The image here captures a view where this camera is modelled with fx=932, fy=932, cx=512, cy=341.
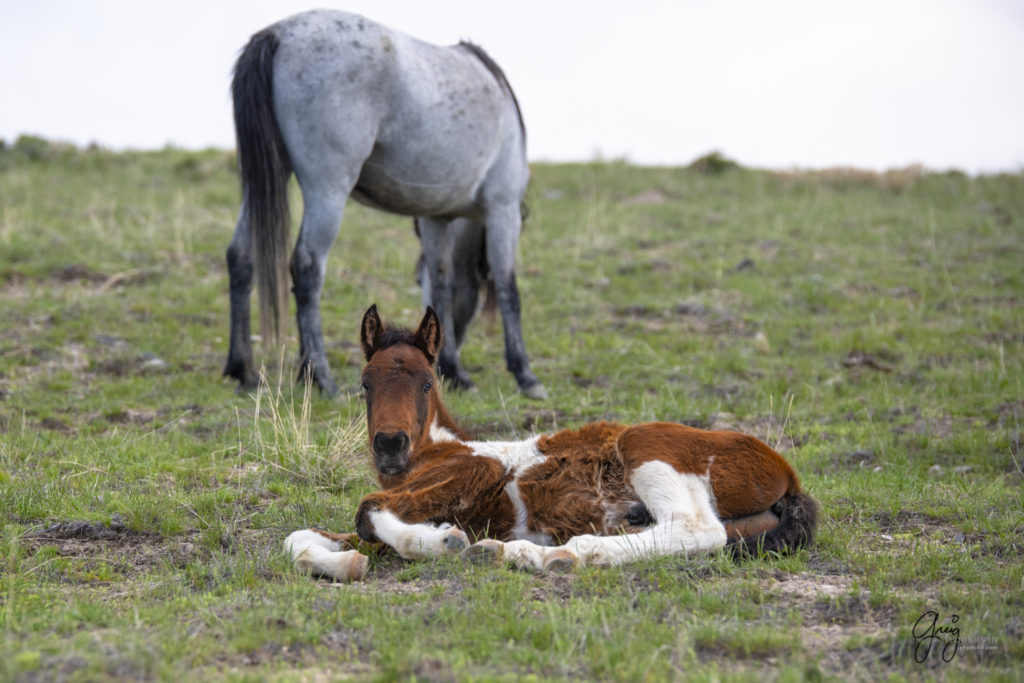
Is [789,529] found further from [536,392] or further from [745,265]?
[745,265]

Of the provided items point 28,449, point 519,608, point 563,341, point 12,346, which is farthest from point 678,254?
point 519,608

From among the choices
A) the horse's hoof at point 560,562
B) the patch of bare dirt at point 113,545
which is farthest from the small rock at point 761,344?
the patch of bare dirt at point 113,545

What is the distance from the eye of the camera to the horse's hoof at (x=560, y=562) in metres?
3.94

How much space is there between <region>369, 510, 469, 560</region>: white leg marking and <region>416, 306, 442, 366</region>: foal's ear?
3.46 ft

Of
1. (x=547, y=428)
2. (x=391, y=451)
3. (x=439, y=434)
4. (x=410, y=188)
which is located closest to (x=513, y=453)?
(x=439, y=434)

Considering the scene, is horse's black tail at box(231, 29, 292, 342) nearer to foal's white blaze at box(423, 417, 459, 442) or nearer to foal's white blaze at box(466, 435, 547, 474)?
foal's white blaze at box(423, 417, 459, 442)

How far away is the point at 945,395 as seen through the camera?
26.4 ft

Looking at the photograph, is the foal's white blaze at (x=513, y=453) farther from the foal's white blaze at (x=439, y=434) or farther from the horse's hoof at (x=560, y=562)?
the horse's hoof at (x=560, y=562)

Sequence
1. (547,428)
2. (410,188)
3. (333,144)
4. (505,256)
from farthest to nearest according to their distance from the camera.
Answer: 1. (505,256)
2. (410,188)
3. (333,144)
4. (547,428)

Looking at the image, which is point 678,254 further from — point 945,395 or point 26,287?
point 26,287

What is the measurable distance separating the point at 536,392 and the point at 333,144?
8.80 feet

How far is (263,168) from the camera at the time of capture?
734cm

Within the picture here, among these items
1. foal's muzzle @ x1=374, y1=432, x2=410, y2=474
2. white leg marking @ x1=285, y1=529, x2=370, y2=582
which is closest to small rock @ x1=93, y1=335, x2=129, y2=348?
foal's muzzle @ x1=374, y1=432, x2=410, y2=474

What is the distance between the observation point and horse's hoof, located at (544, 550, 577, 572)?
394 cm
